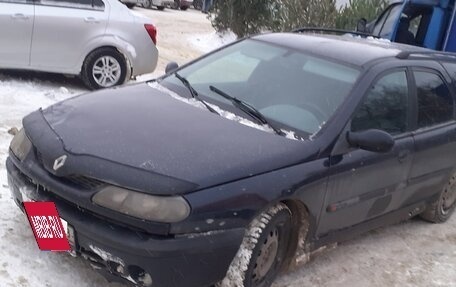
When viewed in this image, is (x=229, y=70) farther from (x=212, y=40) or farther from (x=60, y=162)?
(x=212, y=40)

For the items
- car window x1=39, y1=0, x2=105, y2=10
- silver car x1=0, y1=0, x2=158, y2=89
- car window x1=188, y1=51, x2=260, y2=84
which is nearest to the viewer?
car window x1=188, y1=51, x2=260, y2=84

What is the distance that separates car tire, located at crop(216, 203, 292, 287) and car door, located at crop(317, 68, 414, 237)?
0.34 metres

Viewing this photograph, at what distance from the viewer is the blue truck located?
9859 millimetres

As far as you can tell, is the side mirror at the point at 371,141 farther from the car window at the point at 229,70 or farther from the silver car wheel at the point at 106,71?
the silver car wheel at the point at 106,71

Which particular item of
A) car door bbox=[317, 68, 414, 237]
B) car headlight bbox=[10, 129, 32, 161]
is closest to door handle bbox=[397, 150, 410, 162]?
car door bbox=[317, 68, 414, 237]

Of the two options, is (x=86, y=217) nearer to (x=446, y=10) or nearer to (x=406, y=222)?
(x=406, y=222)

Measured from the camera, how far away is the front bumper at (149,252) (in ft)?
10.00

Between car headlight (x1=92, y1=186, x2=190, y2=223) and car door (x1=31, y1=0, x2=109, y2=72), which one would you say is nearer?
car headlight (x1=92, y1=186, x2=190, y2=223)

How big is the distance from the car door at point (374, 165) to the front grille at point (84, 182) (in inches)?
56.3

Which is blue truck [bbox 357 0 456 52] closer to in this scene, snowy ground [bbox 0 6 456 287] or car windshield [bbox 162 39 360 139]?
snowy ground [bbox 0 6 456 287]

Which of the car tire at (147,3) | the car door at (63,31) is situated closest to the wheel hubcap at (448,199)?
the car door at (63,31)

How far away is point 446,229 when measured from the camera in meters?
5.42

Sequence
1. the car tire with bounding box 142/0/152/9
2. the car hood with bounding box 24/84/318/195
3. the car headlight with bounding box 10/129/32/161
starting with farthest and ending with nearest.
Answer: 1. the car tire with bounding box 142/0/152/9
2. the car headlight with bounding box 10/129/32/161
3. the car hood with bounding box 24/84/318/195

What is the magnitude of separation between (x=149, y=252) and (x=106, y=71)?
217 inches
